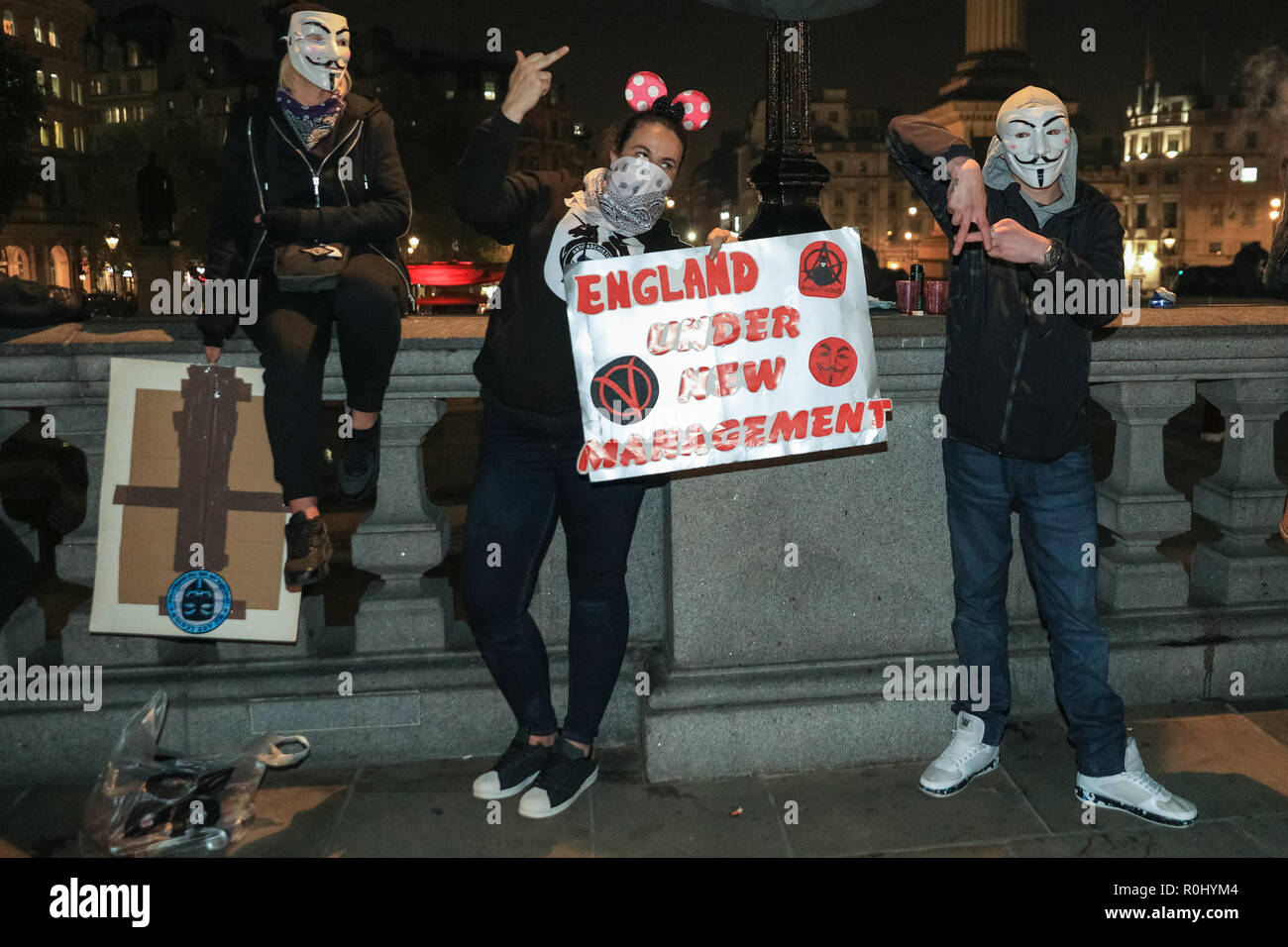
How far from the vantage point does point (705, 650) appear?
422 cm

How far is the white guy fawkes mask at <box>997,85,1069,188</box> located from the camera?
3.61 metres

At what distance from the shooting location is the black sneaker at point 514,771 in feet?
13.0

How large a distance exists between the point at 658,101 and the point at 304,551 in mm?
1828

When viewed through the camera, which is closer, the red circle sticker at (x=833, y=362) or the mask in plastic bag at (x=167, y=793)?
the mask in plastic bag at (x=167, y=793)

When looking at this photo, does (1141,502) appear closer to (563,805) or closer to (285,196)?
(563,805)

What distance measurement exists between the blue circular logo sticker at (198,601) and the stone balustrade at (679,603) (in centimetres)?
16

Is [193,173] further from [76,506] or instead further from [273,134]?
[273,134]

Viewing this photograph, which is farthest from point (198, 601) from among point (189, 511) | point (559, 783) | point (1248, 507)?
point (1248, 507)

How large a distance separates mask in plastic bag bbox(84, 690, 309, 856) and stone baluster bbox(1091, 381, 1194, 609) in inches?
128

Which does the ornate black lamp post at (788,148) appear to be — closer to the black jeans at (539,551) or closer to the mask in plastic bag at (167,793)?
the black jeans at (539,551)

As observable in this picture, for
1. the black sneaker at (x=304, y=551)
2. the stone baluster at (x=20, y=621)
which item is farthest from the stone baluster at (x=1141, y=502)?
the stone baluster at (x=20, y=621)

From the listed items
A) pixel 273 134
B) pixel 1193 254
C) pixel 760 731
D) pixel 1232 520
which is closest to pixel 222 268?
pixel 273 134

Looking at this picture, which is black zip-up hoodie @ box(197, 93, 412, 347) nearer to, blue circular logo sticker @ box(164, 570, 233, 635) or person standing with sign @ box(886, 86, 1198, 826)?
blue circular logo sticker @ box(164, 570, 233, 635)
